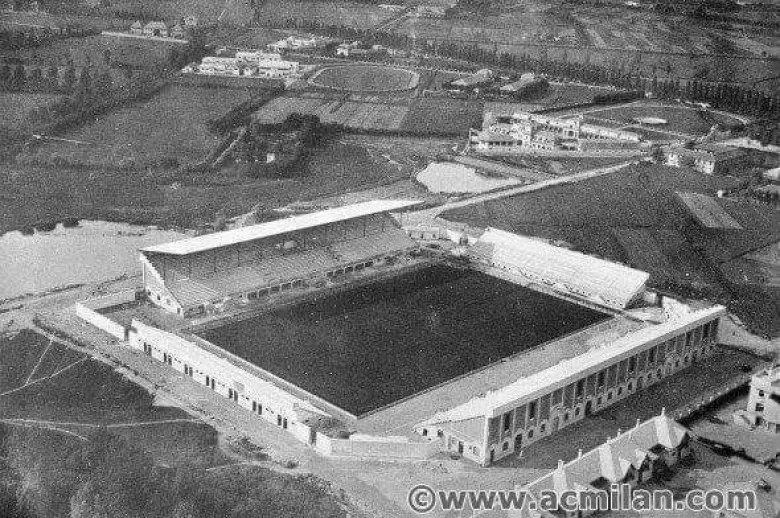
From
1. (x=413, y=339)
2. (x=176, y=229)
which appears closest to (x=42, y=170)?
(x=176, y=229)

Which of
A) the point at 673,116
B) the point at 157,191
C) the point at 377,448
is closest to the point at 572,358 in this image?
the point at 377,448

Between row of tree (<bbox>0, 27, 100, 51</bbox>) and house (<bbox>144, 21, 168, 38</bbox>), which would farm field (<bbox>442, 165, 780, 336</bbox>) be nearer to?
row of tree (<bbox>0, 27, 100, 51</bbox>)

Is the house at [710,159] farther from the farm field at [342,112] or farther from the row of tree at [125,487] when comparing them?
the row of tree at [125,487]

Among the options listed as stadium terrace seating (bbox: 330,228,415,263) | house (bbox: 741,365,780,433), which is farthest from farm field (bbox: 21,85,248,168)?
house (bbox: 741,365,780,433)

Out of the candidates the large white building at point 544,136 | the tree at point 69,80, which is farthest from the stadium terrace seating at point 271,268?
the tree at point 69,80

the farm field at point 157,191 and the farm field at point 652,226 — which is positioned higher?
the farm field at point 652,226
